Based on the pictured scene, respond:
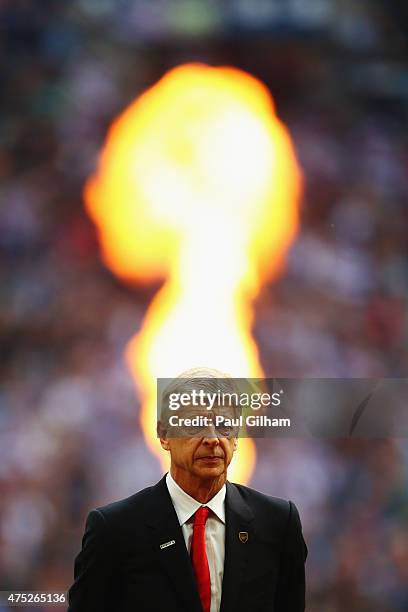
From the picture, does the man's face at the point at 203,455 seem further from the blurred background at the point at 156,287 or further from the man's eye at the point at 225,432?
the blurred background at the point at 156,287

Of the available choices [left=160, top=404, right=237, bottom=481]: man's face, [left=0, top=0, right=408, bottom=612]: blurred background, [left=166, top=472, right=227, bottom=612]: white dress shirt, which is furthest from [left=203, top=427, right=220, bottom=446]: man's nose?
[left=0, top=0, right=408, bottom=612]: blurred background

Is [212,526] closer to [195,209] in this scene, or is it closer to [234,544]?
[234,544]

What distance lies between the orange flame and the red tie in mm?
620

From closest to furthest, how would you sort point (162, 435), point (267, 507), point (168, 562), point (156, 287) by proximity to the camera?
point (168, 562)
point (267, 507)
point (162, 435)
point (156, 287)

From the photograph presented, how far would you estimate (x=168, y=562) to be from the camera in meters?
1.90

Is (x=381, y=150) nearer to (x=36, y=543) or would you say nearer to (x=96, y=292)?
(x=96, y=292)

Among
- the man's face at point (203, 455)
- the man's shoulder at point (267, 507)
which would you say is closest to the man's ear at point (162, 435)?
the man's face at point (203, 455)

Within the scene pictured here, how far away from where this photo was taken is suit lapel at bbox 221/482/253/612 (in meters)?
1.88

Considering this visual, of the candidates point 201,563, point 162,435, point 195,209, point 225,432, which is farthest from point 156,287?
point 201,563

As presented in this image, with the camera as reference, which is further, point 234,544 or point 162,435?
point 162,435

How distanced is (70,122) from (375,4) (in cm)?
93

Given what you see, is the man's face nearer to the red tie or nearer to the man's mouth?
the man's mouth

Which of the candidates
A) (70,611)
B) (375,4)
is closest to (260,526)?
(70,611)

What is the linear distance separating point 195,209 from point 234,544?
1046 mm
